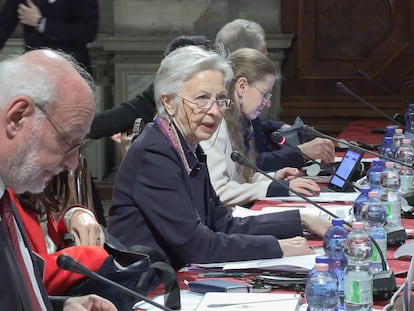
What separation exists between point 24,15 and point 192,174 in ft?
8.14

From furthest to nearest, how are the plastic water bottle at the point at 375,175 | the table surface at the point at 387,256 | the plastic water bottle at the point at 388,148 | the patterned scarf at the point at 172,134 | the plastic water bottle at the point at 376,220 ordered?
the plastic water bottle at the point at 388,148 → the plastic water bottle at the point at 375,175 → the patterned scarf at the point at 172,134 → the plastic water bottle at the point at 376,220 → the table surface at the point at 387,256

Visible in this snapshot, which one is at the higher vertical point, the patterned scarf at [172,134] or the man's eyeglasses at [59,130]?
the man's eyeglasses at [59,130]

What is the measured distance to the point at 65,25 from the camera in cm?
539

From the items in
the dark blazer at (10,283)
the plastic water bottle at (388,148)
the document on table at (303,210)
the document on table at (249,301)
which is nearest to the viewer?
the dark blazer at (10,283)

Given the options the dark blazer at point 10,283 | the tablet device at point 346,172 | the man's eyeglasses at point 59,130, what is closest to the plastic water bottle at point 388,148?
the tablet device at point 346,172

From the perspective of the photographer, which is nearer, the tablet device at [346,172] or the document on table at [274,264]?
the document on table at [274,264]

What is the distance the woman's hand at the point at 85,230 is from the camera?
2783 mm

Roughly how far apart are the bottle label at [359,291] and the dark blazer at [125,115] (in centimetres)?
238

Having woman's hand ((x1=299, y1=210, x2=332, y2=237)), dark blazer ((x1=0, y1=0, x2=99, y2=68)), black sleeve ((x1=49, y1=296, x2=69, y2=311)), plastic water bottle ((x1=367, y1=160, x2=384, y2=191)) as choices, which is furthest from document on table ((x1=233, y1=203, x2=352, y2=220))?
dark blazer ((x1=0, y1=0, x2=99, y2=68))

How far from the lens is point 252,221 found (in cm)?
332

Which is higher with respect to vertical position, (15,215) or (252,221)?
(15,215)

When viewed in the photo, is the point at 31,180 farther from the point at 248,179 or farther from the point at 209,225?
the point at 248,179

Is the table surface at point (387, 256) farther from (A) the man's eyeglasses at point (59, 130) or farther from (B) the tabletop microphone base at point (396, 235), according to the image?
(A) the man's eyeglasses at point (59, 130)

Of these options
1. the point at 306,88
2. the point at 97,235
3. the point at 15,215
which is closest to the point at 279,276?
the point at 97,235
